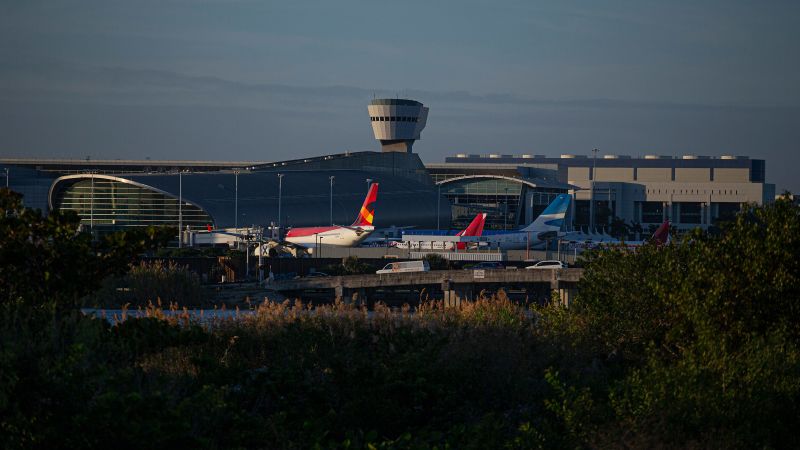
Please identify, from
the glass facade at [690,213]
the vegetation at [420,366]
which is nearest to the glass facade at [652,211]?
the glass facade at [690,213]

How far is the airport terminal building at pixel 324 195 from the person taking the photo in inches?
4852

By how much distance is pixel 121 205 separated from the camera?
12412 centimetres

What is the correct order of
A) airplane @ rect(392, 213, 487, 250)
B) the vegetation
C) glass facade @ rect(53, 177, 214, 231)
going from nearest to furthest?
the vegetation
airplane @ rect(392, 213, 487, 250)
glass facade @ rect(53, 177, 214, 231)

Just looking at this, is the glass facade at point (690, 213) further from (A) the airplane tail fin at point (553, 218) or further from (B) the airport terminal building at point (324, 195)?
(A) the airplane tail fin at point (553, 218)

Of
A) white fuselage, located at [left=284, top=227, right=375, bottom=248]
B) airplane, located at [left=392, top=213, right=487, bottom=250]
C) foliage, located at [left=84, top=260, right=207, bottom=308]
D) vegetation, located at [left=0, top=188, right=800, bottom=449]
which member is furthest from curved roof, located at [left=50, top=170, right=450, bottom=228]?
vegetation, located at [left=0, top=188, right=800, bottom=449]

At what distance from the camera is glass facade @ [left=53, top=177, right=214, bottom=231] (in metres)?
122

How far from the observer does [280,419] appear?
17.5 meters

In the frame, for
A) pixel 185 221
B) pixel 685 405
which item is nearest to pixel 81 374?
pixel 685 405

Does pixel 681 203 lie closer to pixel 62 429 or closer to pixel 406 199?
pixel 406 199

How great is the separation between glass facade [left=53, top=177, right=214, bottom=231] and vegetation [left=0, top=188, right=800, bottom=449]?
96.2 m

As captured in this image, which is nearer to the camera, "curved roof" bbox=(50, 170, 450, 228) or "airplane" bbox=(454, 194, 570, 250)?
"airplane" bbox=(454, 194, 570, 250)

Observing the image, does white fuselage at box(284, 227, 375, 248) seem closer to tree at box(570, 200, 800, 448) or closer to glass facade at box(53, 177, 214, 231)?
glass facade at box(53, 177, 214, 231)

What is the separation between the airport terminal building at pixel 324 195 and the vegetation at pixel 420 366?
6172cm

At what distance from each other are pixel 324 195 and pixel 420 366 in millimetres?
122462
